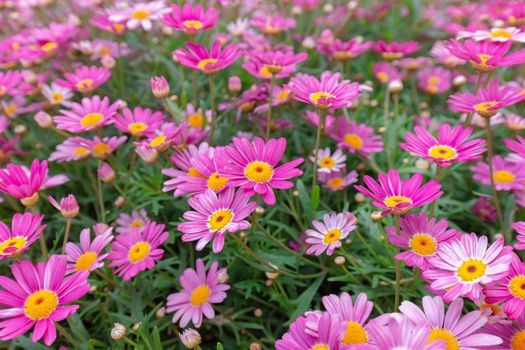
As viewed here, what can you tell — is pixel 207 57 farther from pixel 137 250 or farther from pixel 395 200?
pixel 395 200

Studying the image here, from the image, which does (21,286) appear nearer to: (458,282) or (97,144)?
(97,144)

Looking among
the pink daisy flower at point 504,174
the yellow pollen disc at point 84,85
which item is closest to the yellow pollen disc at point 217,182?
the yellow pollen disc at point 84,85

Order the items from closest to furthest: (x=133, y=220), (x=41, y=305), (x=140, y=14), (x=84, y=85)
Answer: (x=41, y=305) → (x=133, y=220) → (x=84, y=85) → (x=140, y=14)

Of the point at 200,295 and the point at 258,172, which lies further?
the point at 200,295

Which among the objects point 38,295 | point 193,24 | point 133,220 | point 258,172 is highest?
point 193,24

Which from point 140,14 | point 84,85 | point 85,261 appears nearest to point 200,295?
point 85,261

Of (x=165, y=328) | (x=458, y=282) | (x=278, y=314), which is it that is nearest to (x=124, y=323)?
(x=165, y=328)

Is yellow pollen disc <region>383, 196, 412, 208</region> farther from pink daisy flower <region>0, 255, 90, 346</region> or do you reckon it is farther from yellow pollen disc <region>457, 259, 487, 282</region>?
pink daisy flower <region>0, 255, 90, 346</region>
